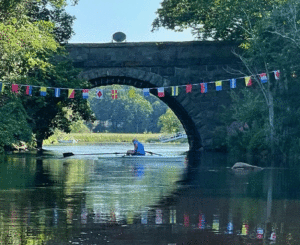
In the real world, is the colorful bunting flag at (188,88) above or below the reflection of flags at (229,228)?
above

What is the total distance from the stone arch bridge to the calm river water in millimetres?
25509

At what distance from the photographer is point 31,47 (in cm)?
3644

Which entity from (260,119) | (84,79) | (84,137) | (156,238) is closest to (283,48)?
(260,119)

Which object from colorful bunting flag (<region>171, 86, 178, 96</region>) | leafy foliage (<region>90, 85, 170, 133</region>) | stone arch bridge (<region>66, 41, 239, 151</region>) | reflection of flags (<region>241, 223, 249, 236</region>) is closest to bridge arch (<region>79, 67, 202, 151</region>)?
stone arch bridge (<region>66, 41, 239, 151</region>)

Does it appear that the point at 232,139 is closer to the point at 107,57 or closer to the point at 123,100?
the point at 107,57

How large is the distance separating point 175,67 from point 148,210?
1390 inches

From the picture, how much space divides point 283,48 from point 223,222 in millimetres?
27150

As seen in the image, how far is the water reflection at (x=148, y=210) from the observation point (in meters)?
10.8

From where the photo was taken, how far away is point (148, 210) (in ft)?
45.6

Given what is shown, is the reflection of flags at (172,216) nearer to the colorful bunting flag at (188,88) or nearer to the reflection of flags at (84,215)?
the reflection of flags at (84,215)

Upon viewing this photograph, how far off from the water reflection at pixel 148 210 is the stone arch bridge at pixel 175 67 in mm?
25521

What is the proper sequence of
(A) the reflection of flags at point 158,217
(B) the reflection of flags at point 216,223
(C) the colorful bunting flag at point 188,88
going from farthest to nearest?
1. (C) the colorful bunting flag at point 188,88
2. (A) the reflection of flags at point 158,217
3. (B) the reflection of flags at point 216,223

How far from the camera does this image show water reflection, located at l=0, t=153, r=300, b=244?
10.8 m

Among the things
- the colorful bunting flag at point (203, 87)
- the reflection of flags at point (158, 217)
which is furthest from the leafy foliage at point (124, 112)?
the reflection of flags at point (158, 217)
